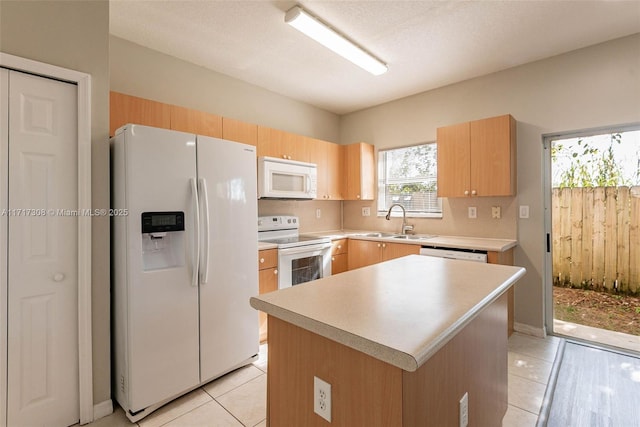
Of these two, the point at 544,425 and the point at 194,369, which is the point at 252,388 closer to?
the point at 194,369

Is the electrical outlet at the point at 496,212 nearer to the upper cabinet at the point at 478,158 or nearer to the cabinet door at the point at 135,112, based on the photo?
the upper cabinet at the point at 478,158

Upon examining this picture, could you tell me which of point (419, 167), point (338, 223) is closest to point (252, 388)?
point (338, 223)

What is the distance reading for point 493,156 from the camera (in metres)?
2.94

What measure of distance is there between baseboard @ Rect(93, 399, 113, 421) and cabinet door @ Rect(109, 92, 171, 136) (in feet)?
6.02

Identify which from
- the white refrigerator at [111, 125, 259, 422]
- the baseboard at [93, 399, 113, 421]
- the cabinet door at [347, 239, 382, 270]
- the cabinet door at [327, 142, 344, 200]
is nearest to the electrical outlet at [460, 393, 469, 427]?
the white refrigerator at [111, 125, 259, 422]

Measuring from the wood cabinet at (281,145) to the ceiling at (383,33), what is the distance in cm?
63

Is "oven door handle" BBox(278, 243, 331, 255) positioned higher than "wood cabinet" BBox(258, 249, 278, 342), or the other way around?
"oven door handle" BBox(278, 243, 331, 255)

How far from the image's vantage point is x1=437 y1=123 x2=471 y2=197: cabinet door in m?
3.12

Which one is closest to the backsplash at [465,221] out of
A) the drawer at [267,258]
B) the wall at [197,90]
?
the wall at [197,90]

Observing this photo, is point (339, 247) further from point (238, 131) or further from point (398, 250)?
point (238, 131)

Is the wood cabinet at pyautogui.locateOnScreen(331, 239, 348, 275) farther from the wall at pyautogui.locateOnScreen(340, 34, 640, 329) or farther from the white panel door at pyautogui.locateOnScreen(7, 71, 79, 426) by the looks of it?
the white panel door at pyautogui.locateOnScreen(7, 71, 79, 426)

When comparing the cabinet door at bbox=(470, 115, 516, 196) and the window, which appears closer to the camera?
the cabinet door at bbox=(470, 115, 516, 196)

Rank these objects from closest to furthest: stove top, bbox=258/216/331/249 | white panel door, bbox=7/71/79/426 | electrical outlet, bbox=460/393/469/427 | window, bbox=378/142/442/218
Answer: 1. electrical outlet, bbox=460/393/469/427
2. white panel door, bbox=7/71/79/426
3. stove top, bbox=258/216/331/249
4. window, bbox=378/142/442/218

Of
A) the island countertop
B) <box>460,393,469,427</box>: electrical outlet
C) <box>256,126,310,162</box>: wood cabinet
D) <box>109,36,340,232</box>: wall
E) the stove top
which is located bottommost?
<box>460,393,469,427</box>: electrical outlet
